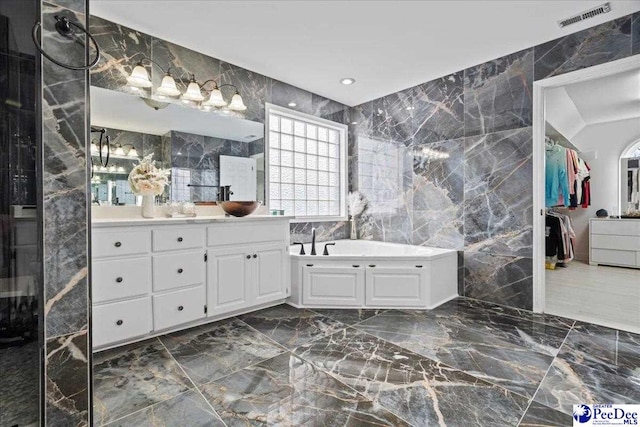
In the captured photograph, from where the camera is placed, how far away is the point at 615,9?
2.46 metres

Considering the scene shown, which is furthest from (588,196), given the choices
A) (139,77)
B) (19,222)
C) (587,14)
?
(19,222)

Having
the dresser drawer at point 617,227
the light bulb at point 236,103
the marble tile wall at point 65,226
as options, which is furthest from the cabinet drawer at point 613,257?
the marble tile wall at point 65,226

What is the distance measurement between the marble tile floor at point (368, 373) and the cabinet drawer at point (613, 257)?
346 centimetres

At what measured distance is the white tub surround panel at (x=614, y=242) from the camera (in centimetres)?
498

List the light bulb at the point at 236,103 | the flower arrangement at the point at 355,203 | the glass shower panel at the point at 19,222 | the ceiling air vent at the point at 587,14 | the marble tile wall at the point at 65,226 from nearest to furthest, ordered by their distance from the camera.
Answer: the glass shower panel at the point at 19,222 < the marble tile wall at the point at 65,226 < the ceiling air vent at the point at 587,14 < the light bulb at the point at 236,103 < the flower arrangement at the point at 355,203

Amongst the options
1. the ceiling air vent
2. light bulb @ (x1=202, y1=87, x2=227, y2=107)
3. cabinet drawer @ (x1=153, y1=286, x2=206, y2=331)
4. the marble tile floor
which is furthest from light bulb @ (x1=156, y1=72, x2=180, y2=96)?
the ceiling air vent

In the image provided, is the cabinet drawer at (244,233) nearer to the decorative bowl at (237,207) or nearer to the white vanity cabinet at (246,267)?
the white vanity cabinet at (246,267)

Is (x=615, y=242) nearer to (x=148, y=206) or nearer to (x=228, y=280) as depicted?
(x=228, y=280)

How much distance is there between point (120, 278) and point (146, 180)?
81 centimetres

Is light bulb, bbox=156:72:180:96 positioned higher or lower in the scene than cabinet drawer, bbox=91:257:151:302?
higher

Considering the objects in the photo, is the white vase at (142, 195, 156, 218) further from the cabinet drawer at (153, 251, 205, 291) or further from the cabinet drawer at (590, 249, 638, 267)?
the cabinet drawer at (590, 249, 638, 267)

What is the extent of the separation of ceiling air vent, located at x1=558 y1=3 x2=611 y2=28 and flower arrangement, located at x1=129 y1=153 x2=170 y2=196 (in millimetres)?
3549

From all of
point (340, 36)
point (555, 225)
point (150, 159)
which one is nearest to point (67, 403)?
point (150, 159)

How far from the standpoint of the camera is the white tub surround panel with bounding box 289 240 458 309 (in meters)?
3.18
